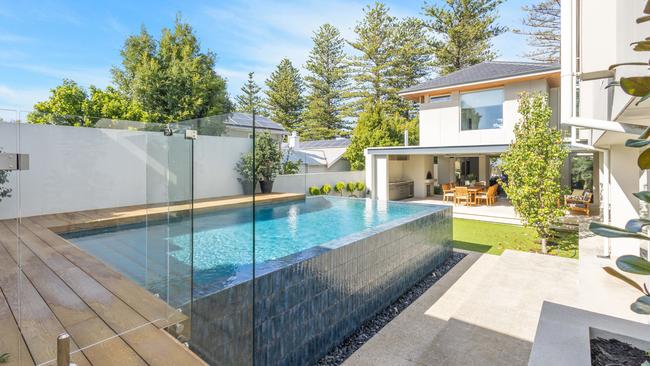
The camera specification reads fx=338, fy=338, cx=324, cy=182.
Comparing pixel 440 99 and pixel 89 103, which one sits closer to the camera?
pixel 440 99

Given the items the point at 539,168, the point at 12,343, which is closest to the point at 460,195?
the point at 539,168

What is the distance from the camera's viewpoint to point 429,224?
6.86 meters

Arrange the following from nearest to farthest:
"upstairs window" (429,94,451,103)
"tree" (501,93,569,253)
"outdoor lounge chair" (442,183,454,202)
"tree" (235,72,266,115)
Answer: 1. "tree" (501,93,569,253)
2. "upstairs window" (429,94,451,103)
3. "outdoor lounge chair" (442,183,454,202)
4. "tree" (235,72,266,115)

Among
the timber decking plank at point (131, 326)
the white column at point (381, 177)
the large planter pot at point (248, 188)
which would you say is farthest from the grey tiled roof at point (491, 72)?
the timber decking plank at point (131, 326)

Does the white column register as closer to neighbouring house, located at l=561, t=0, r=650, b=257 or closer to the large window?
the large window

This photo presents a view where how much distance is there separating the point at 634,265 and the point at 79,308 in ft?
12.9

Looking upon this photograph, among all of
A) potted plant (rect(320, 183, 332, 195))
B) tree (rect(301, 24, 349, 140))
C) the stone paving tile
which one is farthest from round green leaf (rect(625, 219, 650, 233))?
tree (rect(301, 24, 349, 140))

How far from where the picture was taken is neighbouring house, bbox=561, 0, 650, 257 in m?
2.02

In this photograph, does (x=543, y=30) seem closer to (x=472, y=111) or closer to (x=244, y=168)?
(x=472, y=111)

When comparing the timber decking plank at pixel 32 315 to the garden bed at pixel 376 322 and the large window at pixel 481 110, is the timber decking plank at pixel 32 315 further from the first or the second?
the large window at pixel 481 110

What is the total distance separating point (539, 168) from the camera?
788cm

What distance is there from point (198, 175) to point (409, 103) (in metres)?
25.8

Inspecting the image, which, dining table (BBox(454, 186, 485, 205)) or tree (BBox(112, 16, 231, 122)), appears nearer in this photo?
dining table (BBox(454, 186, 485, 205))

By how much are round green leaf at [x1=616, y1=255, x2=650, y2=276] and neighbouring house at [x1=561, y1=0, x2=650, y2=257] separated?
60cm
